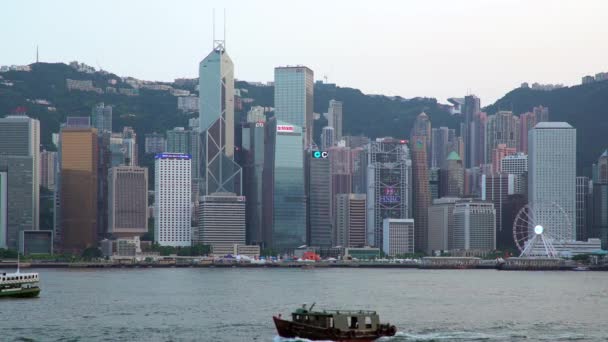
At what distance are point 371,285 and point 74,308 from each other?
2286 inches

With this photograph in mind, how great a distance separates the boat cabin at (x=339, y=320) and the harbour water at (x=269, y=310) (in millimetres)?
2216

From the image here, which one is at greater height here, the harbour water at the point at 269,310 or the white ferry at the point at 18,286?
the white ferry at the point at 18,286

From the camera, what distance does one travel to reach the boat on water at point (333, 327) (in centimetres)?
7031

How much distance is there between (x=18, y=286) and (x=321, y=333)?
46641mm

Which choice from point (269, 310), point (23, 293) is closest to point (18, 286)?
point (23, 293)

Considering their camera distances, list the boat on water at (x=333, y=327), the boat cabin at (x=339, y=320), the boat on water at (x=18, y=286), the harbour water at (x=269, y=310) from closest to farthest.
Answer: the boat on water at (x=333, y=327) < the boat cabin at (x=339, y=320) < the harbour water at (x=269, y=310) < the boat on water at (x=18, y=286)

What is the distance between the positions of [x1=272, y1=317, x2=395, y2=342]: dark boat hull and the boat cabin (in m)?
0.46

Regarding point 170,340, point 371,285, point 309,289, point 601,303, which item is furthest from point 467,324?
point 371,285

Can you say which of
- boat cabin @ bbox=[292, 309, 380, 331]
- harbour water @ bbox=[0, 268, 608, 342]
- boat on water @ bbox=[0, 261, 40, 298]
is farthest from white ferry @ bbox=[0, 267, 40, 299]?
boat cabin @ bbox=[292, 309, 380, 331]

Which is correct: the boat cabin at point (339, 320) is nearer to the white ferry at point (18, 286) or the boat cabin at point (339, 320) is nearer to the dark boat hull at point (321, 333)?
the dark boat hull at point (321, 333)

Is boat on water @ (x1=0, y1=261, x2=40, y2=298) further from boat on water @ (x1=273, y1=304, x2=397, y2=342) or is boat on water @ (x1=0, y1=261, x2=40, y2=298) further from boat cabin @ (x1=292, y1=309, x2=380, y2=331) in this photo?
boat cabin @ (x1=292, y1=309, x2=380, y2=331)

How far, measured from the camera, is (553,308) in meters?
104

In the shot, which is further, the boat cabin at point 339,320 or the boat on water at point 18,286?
the boat on water at point 18,286

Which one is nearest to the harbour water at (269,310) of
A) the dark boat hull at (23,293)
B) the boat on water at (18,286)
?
the dark boat hull at (23,293)
